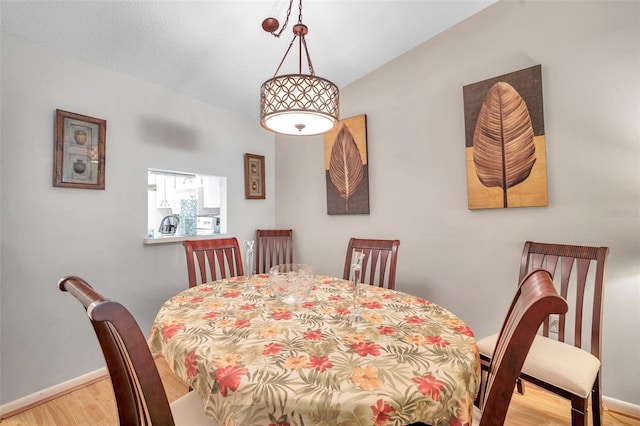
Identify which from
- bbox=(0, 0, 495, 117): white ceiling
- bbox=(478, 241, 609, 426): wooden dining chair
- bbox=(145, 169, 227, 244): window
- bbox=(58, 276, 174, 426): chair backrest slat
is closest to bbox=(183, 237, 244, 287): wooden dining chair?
bbox=(145, 169, 227, 244): window

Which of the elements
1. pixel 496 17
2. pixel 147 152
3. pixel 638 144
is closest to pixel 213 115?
pixel 147 152

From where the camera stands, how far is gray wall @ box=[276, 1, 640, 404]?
5.41 ft

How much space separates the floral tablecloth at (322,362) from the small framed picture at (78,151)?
1.32 metres

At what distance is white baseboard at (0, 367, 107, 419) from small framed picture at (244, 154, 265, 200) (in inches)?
72.8

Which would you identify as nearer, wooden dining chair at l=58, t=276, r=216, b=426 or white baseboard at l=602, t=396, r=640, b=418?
wooden dining chair at l=58, t=276, r=216, b=426

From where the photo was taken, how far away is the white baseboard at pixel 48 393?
5.53ft

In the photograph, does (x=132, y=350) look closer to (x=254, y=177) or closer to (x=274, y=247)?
(x=274, y=247)

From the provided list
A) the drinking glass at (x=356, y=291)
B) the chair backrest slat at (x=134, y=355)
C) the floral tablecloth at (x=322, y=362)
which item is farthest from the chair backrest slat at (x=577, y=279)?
the chair backrest slat at (x=134, y=355)

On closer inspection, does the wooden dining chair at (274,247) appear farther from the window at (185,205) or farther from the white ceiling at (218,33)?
the white ceiling at (218,33)

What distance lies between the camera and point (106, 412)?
170 cm

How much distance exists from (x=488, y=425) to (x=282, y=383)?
472 millimetres

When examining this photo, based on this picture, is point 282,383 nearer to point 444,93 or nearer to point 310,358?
point 310,358

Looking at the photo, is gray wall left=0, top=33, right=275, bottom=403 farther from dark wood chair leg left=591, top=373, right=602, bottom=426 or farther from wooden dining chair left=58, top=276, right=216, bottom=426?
dark wood chair leg left=591, top=373, right=602, bottom=426

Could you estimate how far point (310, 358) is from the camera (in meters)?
0.81
